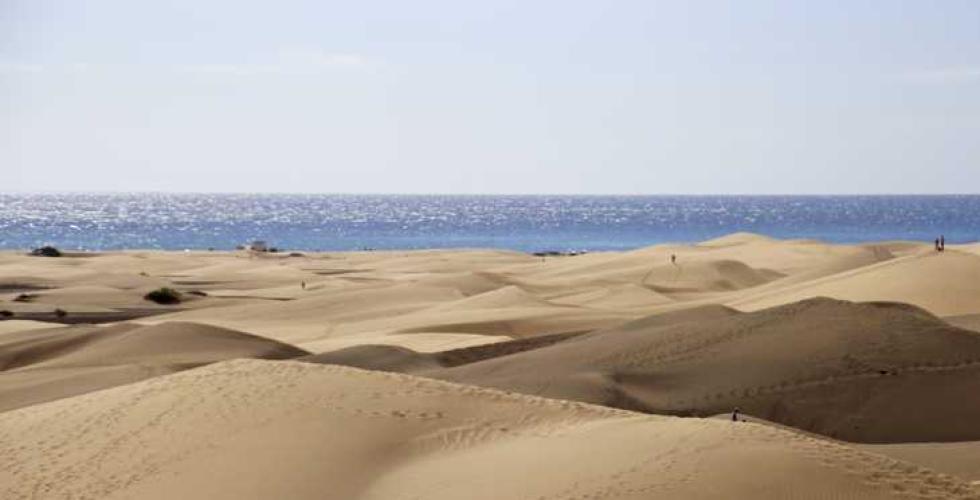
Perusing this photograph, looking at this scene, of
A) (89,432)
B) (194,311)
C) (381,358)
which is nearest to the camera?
(89,432)

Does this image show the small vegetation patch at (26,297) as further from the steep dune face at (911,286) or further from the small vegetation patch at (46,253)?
the small vegetation patch at (46,253)

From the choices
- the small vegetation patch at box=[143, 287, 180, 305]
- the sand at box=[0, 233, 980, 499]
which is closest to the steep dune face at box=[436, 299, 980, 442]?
the sand at box=[0, 233, 980, 499]

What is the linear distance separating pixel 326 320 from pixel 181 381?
16.7 metres

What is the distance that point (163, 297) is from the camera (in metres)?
32.4

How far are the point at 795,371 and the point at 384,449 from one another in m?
6.26

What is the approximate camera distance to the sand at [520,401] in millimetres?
8281

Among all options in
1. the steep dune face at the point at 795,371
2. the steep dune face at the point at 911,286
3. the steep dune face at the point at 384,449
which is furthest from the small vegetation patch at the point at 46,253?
the steep dune face at the point at 384,449

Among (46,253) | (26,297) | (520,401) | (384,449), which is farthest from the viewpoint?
(46,253)

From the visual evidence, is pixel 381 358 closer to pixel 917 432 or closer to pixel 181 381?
pixel 181 381

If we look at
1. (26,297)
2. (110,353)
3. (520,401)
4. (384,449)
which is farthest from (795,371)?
(26,297)

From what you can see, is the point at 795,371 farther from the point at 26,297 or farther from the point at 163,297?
the point at 26,297

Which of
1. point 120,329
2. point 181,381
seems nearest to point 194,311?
point 120,329

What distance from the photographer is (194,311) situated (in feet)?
98.6

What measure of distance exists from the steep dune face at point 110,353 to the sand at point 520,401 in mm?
66
